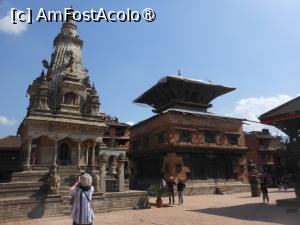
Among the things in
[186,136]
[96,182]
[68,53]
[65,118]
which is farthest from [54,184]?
[186,136]

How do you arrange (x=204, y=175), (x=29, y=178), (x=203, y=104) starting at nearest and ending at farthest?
(x=29, y=178) < (x=204, y=175) < (x=203, y=104)

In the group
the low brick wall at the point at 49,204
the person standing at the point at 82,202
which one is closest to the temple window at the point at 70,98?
the low brick wall at the point at 49,204

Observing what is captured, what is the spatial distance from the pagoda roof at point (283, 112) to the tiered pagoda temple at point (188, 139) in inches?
407

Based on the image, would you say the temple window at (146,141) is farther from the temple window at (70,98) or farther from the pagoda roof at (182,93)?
the temple window at (70,98)

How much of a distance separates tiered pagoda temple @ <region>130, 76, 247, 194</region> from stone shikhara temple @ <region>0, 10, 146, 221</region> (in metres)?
5.26

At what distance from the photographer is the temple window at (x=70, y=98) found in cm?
2317

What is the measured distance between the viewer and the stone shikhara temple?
52.3 ft

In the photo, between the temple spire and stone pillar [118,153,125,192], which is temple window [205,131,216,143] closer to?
stone pillar [118,153,125,192]

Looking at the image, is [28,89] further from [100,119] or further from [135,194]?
[135,194]

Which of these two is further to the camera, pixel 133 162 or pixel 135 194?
pixel 133 162

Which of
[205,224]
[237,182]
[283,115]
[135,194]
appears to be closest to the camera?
[205,224]

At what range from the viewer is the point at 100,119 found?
23.7 metres

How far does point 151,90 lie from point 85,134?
11.3m

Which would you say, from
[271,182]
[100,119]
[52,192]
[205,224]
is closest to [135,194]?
[52,192]
